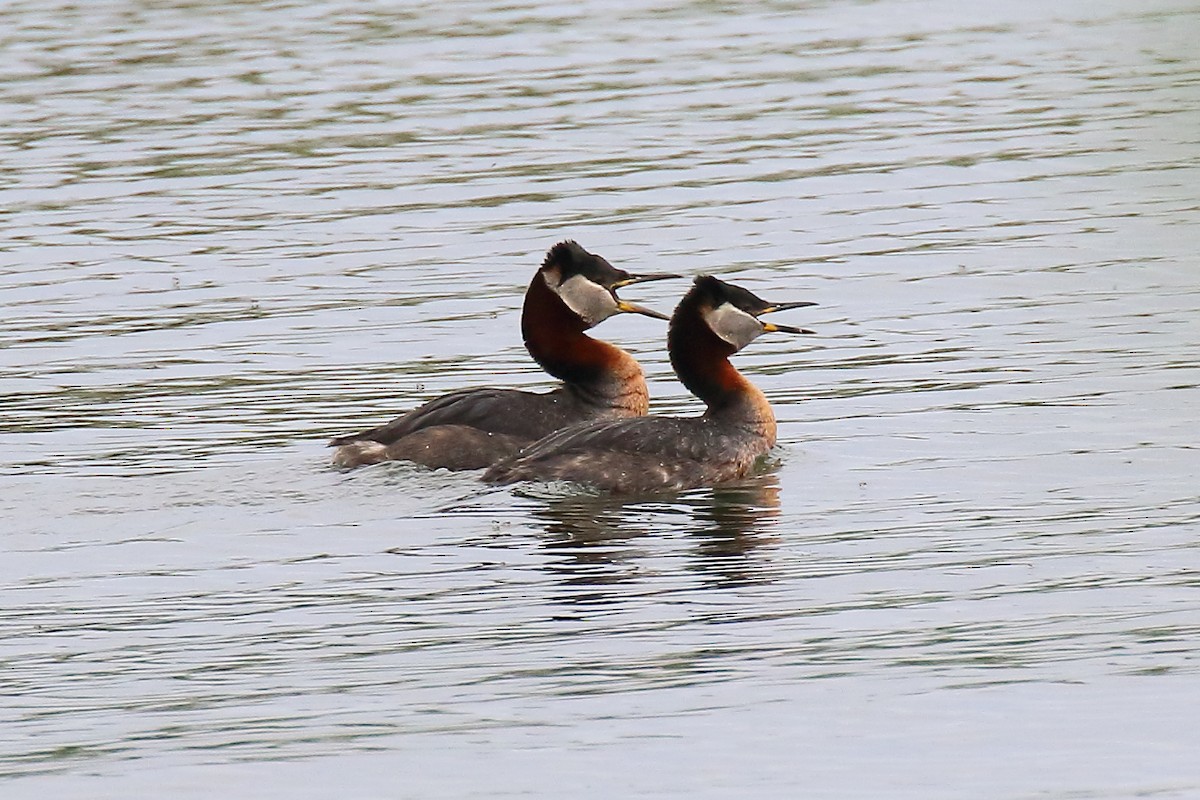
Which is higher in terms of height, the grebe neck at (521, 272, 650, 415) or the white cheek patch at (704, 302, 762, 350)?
the white cheek patch at (704, 302, 762, 350)

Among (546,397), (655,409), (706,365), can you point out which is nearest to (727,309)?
(706,365)

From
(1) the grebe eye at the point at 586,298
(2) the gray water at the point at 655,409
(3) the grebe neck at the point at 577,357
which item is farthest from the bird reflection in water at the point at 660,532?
(1) the grebe eye at the point at 586,298

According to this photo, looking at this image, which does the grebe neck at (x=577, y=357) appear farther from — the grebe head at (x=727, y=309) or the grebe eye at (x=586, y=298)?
the grebe head at (x=727, y=309)

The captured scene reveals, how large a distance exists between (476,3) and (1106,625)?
2728 cm

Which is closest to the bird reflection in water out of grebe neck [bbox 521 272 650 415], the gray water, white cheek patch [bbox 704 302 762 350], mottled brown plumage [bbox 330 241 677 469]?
the gray water

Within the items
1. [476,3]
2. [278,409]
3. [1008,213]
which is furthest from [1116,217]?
[476,3]

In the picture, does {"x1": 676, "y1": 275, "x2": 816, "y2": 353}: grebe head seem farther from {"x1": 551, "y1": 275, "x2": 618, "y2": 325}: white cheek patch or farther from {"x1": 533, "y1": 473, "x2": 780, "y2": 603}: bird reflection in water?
{"x1": 533, "y1": 473, "x2": 780, "y2": 603}: bird reflection in water

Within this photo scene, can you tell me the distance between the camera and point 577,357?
555 inches

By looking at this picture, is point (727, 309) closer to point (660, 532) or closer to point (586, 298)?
Result: point (586, 298)

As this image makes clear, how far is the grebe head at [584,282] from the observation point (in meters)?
14.2

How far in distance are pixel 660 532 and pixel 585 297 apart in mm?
3073

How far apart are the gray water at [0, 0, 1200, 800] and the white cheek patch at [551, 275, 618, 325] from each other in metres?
A: 1.31

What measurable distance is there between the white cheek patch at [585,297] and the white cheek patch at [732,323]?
0.89 meters

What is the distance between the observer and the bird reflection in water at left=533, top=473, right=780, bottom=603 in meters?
10.5
